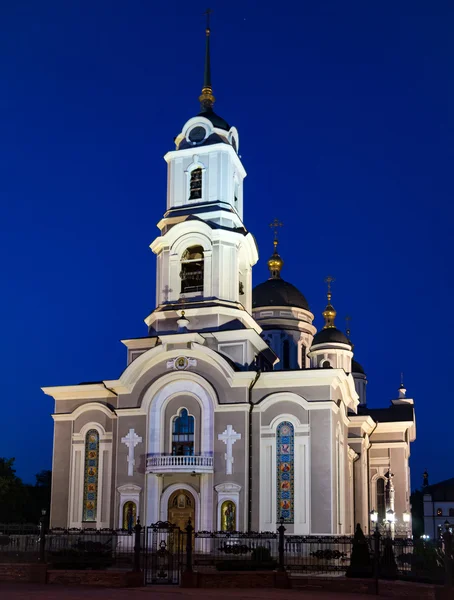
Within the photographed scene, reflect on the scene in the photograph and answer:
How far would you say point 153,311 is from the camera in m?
33.9

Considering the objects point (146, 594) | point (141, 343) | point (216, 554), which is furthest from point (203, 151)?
point (146, 594)

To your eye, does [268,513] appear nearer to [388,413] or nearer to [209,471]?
[209,471]

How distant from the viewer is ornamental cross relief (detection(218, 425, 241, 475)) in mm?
29781

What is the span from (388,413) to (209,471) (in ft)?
68.1

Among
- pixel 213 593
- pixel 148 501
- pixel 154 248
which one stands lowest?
pixel 213 593

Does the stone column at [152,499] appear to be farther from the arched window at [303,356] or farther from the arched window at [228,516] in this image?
the arched window at [303,356]

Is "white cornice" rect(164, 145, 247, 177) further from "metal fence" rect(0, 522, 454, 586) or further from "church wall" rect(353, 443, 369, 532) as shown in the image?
"metal fence" rect(0, 522, 454, 586)

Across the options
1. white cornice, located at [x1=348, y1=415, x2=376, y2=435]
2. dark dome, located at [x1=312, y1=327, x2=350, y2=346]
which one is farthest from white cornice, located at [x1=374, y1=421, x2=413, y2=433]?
dark dome, located at [x1=312, y1=327, x2=350, y2=346]

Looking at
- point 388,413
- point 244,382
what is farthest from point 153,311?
point 388,413

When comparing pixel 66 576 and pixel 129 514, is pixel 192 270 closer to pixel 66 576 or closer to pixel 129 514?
pixel 129 514

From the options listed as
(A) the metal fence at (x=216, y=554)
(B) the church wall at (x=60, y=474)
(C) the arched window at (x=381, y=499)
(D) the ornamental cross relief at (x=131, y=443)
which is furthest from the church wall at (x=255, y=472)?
(C) the arched window at (x=381, y=499)

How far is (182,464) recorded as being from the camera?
29.6 m

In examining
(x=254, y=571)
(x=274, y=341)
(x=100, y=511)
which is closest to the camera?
(x=254, y=571)

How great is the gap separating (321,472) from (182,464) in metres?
4.91
